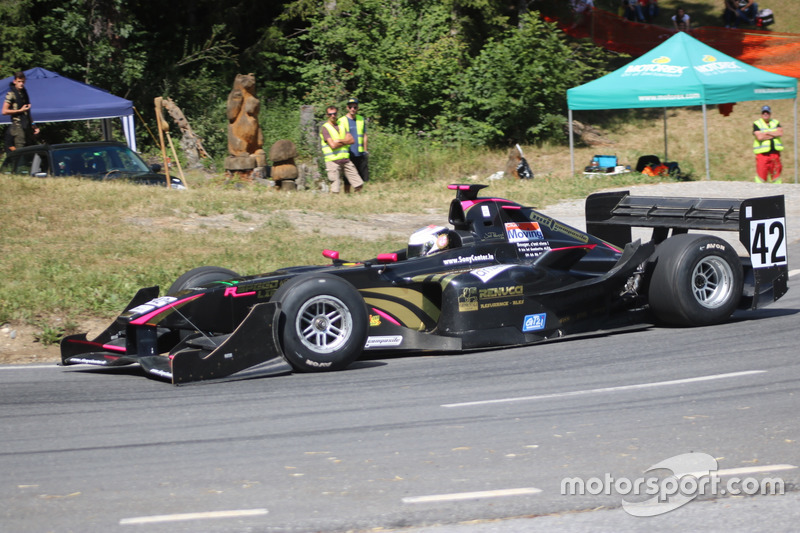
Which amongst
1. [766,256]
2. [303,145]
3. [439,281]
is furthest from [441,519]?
[303,145]

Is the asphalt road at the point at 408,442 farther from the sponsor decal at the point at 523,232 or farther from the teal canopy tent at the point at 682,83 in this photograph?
the teal canopy tent at the point at 682,83

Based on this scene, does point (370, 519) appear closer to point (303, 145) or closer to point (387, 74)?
point (303, 145)

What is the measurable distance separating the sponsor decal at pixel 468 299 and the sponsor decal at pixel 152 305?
7.44 ft

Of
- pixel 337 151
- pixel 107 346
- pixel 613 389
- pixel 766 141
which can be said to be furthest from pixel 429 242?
pixel 766 141

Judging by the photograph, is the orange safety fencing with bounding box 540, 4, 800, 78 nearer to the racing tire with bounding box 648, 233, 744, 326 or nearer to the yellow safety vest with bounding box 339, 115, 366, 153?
the yellow safety vest with bounding box 339, 115, 366, 153


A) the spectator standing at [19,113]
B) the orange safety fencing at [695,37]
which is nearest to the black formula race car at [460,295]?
the spectator standing at [19,113]

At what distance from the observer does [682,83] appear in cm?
2070

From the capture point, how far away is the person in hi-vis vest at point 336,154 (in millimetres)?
17906

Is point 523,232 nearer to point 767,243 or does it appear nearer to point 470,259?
point 470,259

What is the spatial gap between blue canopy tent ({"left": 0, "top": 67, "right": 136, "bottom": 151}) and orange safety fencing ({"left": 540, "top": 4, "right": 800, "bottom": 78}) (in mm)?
17050

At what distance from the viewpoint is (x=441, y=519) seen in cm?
396

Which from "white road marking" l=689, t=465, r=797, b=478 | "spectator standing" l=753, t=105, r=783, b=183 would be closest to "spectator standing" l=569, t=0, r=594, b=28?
"spectator standing" l=753, t=105, r=783, b=183

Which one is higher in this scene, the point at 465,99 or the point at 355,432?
the point at 465,99

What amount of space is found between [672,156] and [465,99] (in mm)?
6171
